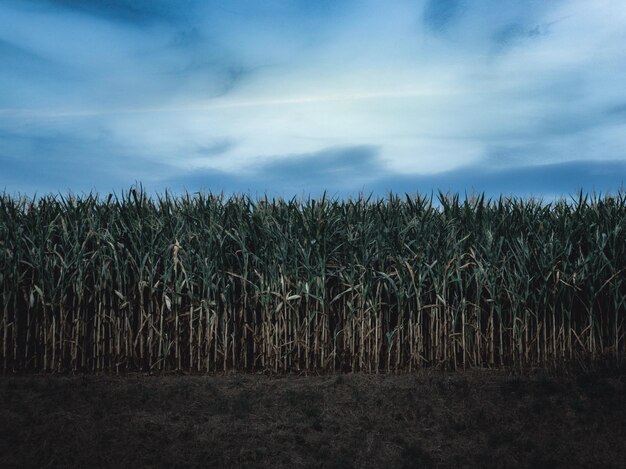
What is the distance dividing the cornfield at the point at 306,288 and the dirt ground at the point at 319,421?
61 cm

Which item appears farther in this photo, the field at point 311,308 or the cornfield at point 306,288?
the cornfield at point 306,288

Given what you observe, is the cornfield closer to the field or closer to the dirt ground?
the field

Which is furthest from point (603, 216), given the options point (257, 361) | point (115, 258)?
point (115, 258)

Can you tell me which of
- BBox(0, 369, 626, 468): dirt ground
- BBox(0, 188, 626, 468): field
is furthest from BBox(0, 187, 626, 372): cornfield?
BBox(0, 369, 626, 468): dirt ground

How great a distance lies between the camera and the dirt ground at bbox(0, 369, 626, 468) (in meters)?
6.51

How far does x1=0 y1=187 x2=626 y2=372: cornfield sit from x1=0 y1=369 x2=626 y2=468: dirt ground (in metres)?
0.61

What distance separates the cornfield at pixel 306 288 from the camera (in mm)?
9039

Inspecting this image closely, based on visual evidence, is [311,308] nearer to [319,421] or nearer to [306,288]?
[306,288]

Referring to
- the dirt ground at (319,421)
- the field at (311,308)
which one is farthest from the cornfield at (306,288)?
the dirt ground at (319,421)


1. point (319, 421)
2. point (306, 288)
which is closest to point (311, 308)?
point (306, 288)

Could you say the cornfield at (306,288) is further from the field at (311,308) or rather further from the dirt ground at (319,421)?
the dirt ground at (319,421)

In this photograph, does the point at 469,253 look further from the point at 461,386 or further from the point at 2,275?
the point at 2,275

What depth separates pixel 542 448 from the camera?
6.72 metres

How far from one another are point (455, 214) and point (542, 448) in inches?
166
